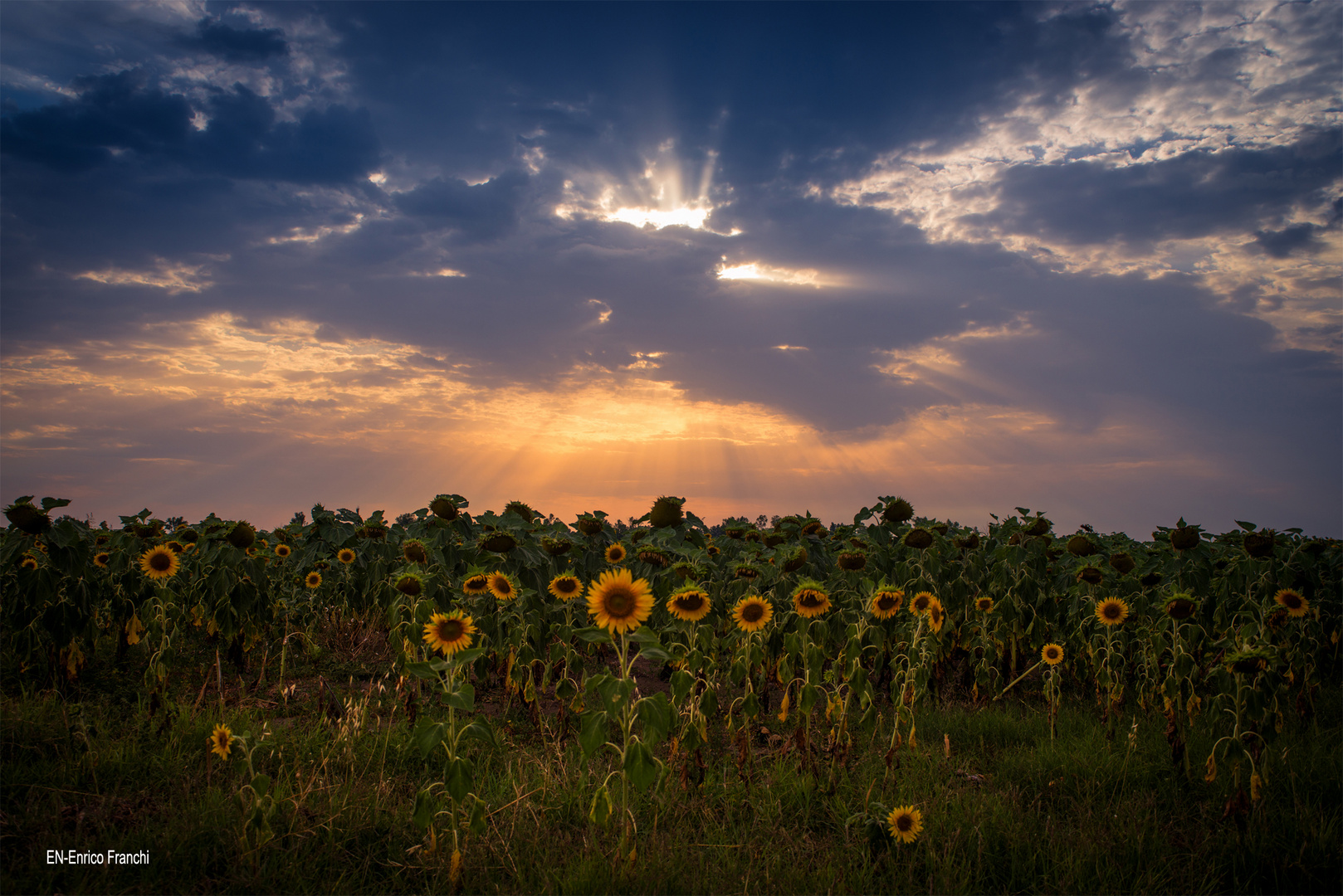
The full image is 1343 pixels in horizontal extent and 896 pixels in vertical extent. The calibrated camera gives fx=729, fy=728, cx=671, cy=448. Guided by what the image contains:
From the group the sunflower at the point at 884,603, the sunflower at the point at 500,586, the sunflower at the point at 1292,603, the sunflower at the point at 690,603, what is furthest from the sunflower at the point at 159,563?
the sunflower at the point at 1292,603

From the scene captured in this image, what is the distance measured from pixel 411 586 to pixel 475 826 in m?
2.51

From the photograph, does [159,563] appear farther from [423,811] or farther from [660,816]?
[660,816]

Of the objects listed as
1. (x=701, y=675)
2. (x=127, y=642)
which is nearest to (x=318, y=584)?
(x=127, y=642)

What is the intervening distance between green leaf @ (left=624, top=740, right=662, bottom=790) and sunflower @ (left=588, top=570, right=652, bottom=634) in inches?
23.3

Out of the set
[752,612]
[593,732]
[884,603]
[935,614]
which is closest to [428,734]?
[593,732]

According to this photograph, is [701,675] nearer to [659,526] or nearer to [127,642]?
[659,526]

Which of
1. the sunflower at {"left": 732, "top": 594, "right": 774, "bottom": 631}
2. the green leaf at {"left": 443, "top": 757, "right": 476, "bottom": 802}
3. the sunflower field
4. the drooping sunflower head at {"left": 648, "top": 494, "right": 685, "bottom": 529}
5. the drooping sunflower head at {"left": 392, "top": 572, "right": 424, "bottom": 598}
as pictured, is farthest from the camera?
the drooping sunflower head at {"left": 648, "top": 494, "right": 685, "bottom": 529}

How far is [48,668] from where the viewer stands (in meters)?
6.68

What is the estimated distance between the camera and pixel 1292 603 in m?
6.05

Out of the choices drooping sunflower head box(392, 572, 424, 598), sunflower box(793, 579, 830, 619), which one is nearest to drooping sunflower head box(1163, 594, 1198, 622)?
sunflower box(793, 579, 830, 619)

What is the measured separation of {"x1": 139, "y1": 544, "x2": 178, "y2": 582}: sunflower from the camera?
682 centimetres

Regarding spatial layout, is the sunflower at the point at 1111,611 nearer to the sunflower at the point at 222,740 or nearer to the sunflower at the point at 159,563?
the sunflower at the point at 222,740

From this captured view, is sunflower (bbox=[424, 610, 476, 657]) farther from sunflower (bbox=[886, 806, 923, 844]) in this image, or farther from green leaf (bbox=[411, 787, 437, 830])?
sunflower (bbox=[886, 806, 923, 844])

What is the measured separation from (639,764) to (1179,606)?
496 cm
